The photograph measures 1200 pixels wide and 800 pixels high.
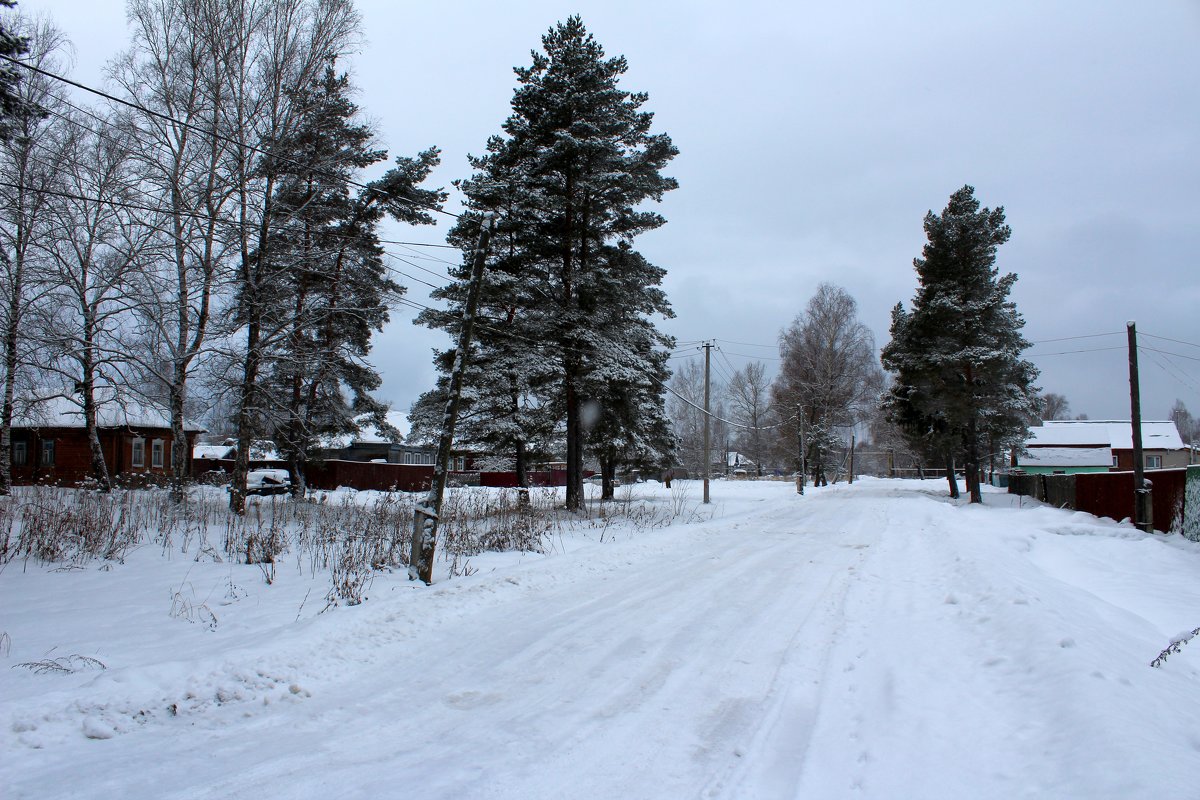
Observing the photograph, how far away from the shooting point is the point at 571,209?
18.0 m

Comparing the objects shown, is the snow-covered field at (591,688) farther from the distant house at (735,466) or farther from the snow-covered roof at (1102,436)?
the distant house at (735,466)

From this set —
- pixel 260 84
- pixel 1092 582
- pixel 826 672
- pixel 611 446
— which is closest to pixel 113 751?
pixel 826 672

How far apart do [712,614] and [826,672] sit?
1.88 m

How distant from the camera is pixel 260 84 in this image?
15.3 meters

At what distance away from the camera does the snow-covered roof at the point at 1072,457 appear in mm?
51719

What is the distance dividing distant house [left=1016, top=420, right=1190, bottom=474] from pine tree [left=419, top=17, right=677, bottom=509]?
47948 mm

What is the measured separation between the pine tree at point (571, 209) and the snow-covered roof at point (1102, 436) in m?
51.2

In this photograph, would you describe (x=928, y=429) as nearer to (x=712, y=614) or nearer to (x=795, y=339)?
(x=795, y=339)

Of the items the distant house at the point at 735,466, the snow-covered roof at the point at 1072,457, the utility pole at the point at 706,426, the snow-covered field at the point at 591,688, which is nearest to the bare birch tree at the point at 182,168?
the snow-covered field at the point at 591,688

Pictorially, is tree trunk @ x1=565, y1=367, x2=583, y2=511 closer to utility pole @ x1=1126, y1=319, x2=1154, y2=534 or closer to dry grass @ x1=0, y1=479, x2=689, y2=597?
dry grass @ x1=0, y1=479, x2=689, y2=597

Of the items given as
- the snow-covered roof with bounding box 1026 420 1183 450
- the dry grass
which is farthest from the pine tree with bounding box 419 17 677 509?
the snow-covered roof with bounding box 1026 420 1183 450

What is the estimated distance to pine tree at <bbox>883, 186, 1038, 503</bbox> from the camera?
28.2 metres

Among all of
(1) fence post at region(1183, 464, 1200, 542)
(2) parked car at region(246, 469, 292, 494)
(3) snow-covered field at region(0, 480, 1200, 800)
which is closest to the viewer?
(3) snow-covered field at region(0, 480, 1200, 800)

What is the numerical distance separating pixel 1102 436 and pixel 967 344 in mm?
37213
